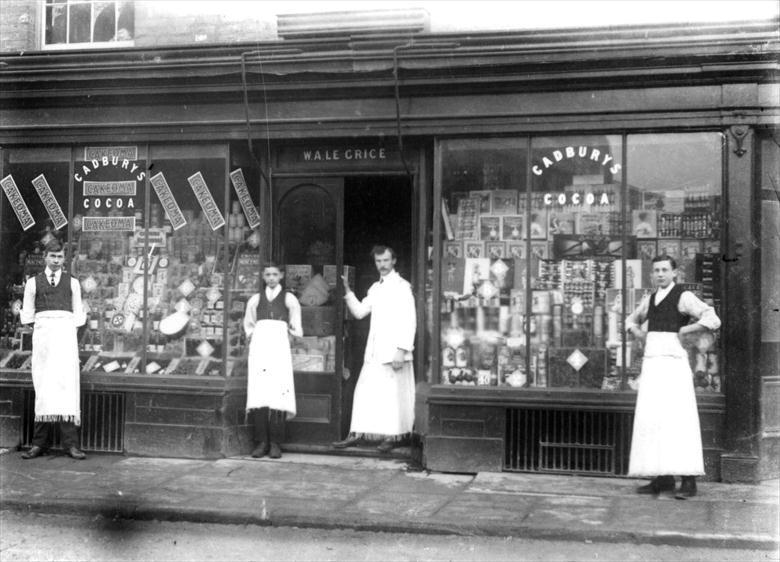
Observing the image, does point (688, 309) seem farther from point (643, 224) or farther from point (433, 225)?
point (433, 225)

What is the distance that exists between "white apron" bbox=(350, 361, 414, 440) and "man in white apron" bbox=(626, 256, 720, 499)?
2412 mm

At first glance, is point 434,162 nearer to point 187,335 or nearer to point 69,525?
point 187,335

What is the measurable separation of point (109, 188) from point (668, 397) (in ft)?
20.1

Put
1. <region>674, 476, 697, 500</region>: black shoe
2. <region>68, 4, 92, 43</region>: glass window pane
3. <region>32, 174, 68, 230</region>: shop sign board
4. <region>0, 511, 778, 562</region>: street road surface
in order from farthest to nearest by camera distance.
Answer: <region>68, 4, 92, 43</region>: glass window pane, <region>32, 174, 68, 230</region>: shop sign board, <region>674, 476, 697, 500</region>: black shoe, <region>0, 511, 778, 562</region>: street road surface

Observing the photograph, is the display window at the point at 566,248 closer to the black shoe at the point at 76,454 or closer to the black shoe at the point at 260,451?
the black shoe at the point at 260,451

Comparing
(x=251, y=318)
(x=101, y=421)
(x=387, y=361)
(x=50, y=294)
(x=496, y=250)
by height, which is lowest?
(x=101, y=421)

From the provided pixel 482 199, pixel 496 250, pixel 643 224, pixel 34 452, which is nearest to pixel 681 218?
pixel 643 224

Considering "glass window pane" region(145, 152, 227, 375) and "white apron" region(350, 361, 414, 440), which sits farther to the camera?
"glass window pane" region(145, 152, 227, 375)

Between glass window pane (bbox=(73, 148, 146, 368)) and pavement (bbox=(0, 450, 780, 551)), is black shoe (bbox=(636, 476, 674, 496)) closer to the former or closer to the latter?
pavement (bbox=(0, 450, 780, 551))

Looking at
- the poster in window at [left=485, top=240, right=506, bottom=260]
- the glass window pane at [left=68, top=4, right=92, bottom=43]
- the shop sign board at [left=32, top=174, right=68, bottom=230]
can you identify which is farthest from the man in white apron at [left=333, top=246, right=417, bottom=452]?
the glass window pane at [left=68, top=4, right=92, bottom=43]

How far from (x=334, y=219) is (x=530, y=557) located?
4647 millimetres

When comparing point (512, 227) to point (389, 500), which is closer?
point (389, 500)

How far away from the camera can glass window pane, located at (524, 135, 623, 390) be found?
28.9 ft

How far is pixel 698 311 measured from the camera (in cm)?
765
